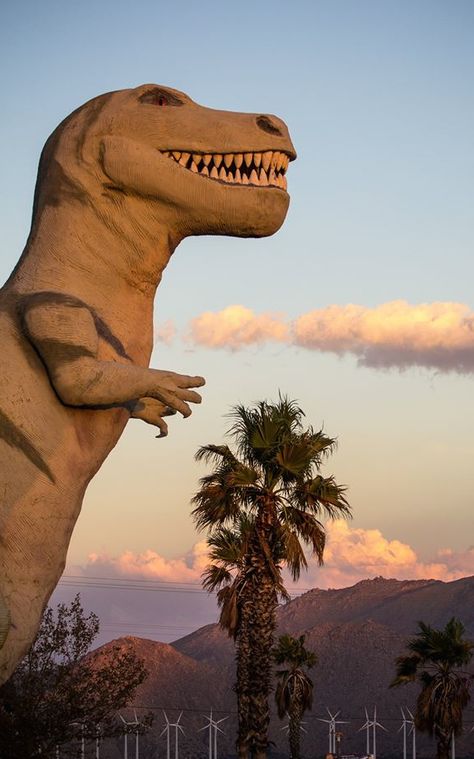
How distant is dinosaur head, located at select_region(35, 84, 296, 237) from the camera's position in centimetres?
691

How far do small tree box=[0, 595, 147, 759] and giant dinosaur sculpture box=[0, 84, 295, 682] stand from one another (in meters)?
14.7

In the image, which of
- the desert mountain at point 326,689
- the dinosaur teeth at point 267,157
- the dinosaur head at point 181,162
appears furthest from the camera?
the desert mountain at point 326,689

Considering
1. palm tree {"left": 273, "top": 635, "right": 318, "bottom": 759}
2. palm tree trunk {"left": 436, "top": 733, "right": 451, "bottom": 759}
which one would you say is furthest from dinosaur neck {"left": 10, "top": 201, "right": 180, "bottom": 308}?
palm tree {"left": 273, "top": 635, "right": 318, "bottom": 759}

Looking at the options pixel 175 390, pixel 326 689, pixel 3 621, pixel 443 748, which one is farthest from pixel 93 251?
pixel 326 689

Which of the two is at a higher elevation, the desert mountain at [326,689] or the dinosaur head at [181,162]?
the desert mountain at [326,689]

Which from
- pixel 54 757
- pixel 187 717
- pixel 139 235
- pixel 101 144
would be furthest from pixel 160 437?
pixel 187 717

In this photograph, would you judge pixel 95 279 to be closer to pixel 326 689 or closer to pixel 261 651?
pixel 261 651

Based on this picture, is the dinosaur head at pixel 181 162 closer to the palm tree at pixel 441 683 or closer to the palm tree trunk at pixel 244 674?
the palm tree trunk at pixel 244 674

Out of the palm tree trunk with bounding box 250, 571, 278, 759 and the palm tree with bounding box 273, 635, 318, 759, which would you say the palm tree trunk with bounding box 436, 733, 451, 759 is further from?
the palm tree trunk with bounding box 250, 571, 278, 759

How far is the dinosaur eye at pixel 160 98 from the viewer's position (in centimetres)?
714

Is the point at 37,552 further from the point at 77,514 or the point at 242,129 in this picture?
the point at 242,129

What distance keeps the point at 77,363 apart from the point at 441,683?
28059 mm

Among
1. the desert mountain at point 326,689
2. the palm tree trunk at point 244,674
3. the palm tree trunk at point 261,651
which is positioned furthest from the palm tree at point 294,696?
the desert mountain at point 326,689

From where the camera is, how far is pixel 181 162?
7.04m
